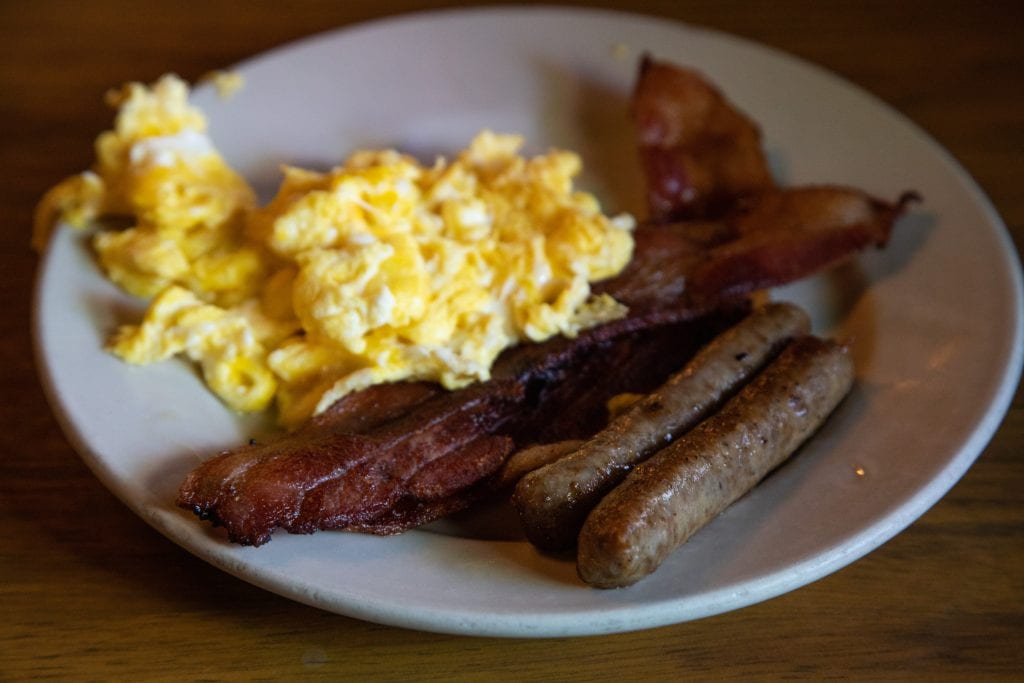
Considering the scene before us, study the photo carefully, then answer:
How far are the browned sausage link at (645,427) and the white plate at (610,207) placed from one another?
0.37 feet

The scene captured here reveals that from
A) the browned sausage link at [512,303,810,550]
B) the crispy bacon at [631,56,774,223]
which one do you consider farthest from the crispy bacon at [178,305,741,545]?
the crispy bacon at [631,56,774,223]

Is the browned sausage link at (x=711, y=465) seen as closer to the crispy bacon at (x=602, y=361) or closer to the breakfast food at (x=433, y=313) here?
the breakfast food at (x=433, y=313)

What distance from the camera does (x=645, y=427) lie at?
7.29ft

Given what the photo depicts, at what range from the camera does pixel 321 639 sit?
215 centimetres

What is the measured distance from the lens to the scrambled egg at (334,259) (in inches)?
98.5

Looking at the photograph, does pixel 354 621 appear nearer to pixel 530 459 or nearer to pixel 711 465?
pixel 530 459

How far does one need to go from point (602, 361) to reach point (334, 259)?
79cm

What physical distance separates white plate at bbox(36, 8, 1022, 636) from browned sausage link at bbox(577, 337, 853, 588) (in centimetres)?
8

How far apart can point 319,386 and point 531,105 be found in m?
1.53

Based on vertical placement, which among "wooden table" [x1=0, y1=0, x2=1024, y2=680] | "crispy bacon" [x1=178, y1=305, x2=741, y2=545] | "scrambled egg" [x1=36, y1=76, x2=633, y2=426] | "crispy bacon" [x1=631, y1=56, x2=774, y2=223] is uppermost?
"crispy bacon" [x1=631, y1=56, x2=774, y2=223]

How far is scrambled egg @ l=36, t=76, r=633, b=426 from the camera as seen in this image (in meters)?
2.50

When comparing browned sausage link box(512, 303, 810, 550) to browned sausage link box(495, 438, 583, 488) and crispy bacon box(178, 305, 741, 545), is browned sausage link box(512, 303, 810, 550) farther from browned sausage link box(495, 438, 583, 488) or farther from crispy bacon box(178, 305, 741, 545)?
crispy bacon box(178, 305, 741, 545)

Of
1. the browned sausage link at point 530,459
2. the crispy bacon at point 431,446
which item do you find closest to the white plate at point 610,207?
the crispy bacon at point 431,446

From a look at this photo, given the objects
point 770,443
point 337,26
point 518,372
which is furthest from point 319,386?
point 337,26
